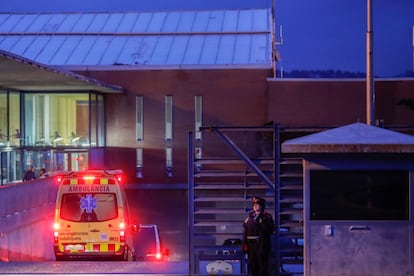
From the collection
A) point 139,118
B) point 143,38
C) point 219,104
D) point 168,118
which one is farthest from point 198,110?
point 143,38

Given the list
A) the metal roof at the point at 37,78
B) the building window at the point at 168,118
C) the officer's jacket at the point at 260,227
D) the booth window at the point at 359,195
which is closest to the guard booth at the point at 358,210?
the booth window at the point at 359,195

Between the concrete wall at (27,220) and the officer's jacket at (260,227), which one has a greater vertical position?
the officer's jacket at (260,227)

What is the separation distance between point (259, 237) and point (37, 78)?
18.9 m

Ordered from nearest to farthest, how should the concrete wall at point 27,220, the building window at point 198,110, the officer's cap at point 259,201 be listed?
the officer's cap at point 259,201, the concrete wall at point 27,220, the building window at point 198,110

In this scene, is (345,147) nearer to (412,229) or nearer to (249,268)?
(412,229)

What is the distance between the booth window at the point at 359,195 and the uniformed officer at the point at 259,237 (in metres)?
1.05

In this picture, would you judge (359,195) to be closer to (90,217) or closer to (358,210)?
(358,210)

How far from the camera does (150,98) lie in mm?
38188

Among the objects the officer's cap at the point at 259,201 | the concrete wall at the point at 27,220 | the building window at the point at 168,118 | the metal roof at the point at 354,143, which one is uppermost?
the building window at the point at 168,118

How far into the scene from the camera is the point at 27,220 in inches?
773

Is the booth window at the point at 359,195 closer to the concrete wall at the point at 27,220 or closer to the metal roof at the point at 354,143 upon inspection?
the metal roof at the point at 354,143

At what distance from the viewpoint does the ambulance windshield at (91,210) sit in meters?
17.7

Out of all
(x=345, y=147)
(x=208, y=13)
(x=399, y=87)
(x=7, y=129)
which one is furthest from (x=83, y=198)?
(x=208, y=13)

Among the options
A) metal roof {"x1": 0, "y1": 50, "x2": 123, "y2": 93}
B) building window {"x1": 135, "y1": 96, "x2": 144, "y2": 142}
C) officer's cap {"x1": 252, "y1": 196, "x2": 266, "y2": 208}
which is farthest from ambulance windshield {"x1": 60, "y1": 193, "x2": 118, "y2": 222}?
building window {"x1": 135, "y1": 96, "x2": 144, "y2": 142}
